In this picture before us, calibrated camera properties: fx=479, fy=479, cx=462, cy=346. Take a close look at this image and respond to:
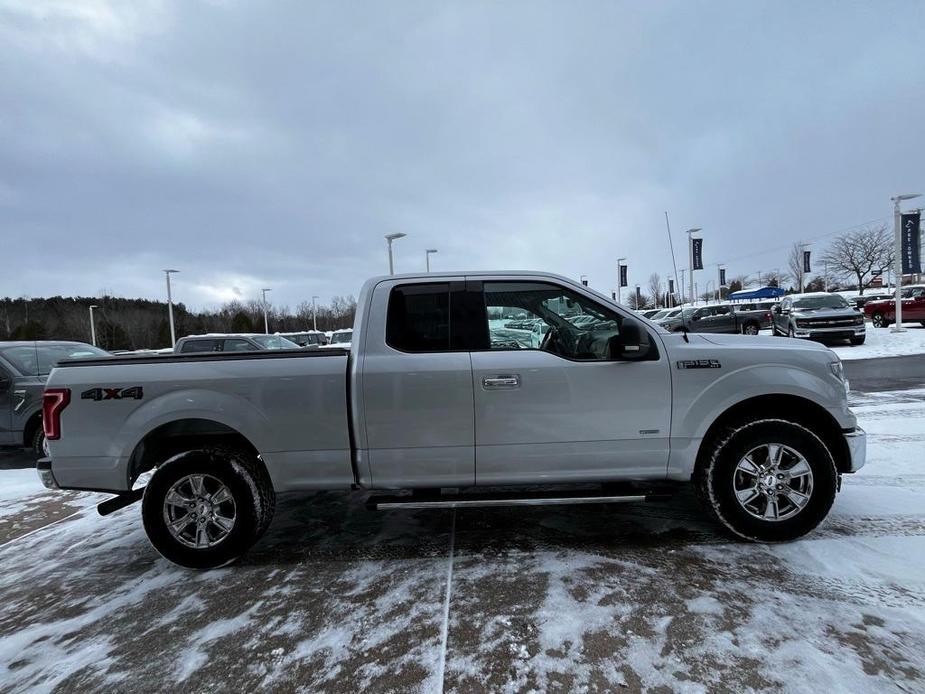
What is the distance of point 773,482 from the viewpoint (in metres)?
3.40

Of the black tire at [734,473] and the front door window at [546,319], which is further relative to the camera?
the front door window at [546,319]

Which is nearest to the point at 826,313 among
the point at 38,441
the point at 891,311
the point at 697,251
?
the point at 891,311

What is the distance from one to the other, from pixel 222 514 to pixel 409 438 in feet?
4.86

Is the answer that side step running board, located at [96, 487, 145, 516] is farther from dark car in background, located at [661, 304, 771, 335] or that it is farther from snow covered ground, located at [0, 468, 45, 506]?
dark car in background, located at [661, 304, 771, 335]

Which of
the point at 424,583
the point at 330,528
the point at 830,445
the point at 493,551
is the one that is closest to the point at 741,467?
the point at 830,445

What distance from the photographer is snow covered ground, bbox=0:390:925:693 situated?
7.67ft

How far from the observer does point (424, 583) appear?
314cm

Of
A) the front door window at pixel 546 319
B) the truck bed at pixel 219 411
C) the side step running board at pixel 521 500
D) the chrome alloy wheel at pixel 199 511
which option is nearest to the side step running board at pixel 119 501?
the truck bed at pixel 219 411

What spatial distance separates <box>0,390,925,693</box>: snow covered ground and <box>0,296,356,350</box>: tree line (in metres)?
55.6

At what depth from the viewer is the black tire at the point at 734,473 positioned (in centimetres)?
337

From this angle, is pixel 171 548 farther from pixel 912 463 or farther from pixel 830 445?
pixel 912 463

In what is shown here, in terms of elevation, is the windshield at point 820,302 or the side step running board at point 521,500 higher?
the windshield at point 820,302

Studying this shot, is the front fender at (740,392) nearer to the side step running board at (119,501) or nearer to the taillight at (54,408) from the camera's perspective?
the side step running board at (119,501)

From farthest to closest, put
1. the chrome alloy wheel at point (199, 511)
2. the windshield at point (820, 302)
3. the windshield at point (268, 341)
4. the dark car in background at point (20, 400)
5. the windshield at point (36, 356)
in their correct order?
the windshield at point (820, 302)
the windshield at point (268, 341)
the windshield at point (36, 356)
the dark car in background at point (20, 400)
the chrome alloy wheel at point (199, 511)
